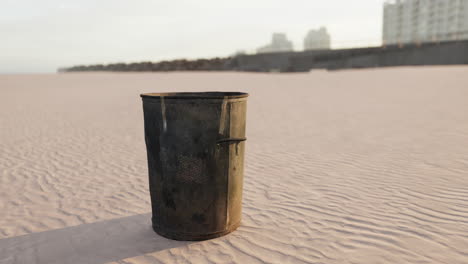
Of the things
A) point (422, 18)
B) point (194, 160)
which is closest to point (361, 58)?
point (194, 160)

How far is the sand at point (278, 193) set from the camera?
3770mm

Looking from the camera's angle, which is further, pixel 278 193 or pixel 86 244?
pixel 278 193

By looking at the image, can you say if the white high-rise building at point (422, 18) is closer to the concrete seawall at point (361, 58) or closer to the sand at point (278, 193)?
the concrete seawall at point (361, 58)

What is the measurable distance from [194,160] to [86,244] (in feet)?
4.85

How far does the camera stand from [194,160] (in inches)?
142

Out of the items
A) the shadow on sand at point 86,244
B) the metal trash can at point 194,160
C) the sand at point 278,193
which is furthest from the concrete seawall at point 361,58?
the metal trash can at point 194,160

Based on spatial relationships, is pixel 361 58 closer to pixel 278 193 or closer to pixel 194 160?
pixel 278 193

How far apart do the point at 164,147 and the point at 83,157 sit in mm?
4676

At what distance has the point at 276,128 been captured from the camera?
34.7ft

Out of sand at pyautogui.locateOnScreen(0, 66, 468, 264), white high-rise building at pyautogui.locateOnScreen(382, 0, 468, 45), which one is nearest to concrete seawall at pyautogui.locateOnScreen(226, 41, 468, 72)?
sand at pyautogui.locateOnScreen(0, 66, 468, 264)

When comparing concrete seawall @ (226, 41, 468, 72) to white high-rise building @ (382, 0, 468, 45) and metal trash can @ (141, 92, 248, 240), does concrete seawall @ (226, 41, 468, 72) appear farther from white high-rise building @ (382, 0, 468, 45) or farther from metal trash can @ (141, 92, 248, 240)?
white high-rise building @ (382, 0, 468, 45)

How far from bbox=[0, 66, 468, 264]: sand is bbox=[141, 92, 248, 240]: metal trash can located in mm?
273

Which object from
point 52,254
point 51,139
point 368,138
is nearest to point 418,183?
point 368,138

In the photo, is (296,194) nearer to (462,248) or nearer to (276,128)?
(462,248)
